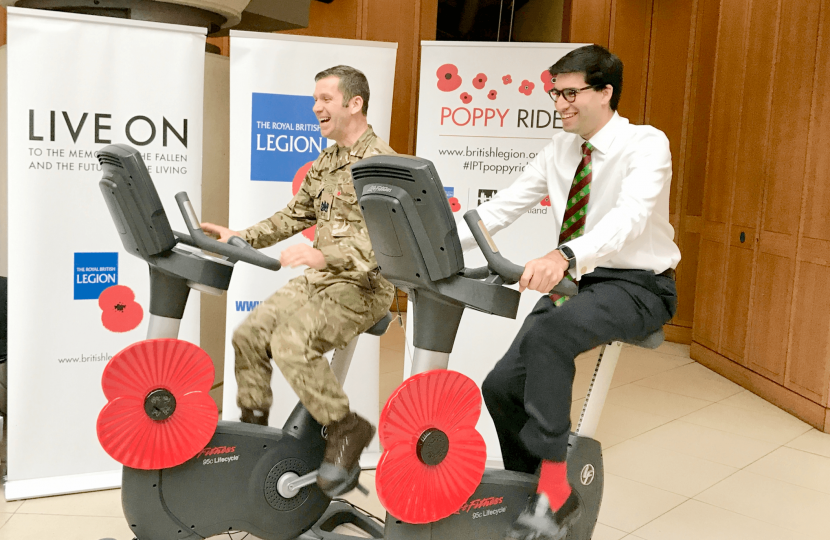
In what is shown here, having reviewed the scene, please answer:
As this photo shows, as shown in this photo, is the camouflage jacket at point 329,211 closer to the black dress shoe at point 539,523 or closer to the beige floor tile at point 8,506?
the black dress shoe at point 539,523

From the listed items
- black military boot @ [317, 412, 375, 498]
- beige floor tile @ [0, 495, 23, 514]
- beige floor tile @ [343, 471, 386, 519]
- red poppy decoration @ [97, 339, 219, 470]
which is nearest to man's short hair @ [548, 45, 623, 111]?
black military boot @ [317, 412, 375, 498]

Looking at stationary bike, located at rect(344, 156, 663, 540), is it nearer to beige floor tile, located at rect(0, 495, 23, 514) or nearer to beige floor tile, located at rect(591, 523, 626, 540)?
beige floor tile, located at rect(591, 523, 626, 540)

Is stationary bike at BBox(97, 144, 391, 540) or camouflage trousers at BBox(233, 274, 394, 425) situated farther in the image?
camouflage trousers at BBox(233, 274, 394, 425)

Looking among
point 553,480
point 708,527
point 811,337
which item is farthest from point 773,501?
point 553,480

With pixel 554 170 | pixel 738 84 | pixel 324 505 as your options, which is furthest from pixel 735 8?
pixel 324 505

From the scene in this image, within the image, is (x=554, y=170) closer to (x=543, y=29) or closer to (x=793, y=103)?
A: (x=793, y=103)

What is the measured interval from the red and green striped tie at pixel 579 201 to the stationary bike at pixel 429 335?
0.46 meters

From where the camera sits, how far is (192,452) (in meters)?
2.22

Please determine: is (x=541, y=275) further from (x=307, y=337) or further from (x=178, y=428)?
(x=178, y=428)

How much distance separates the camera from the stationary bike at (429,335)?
1790mm

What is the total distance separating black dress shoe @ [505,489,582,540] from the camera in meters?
2.12

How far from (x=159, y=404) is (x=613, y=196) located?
1.51 meters

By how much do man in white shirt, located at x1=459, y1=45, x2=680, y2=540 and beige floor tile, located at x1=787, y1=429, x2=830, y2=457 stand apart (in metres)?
2.20

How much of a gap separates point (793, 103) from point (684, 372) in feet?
6.60
